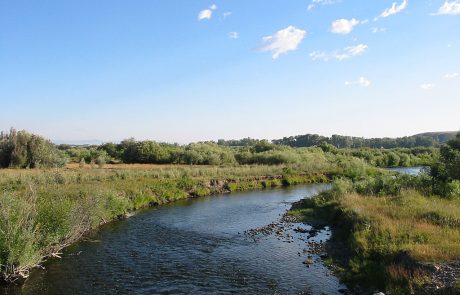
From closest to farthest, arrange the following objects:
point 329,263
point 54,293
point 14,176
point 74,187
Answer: point 54,293 → point 329,263 → point 74,187 → point 14,176

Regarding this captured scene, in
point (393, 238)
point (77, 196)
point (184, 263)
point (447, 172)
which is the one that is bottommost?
point (184, 263)

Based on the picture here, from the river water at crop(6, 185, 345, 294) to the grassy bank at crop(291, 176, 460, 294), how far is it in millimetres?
1630

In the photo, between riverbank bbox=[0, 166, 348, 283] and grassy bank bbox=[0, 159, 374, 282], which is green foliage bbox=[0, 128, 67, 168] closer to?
grassy bank bbox=[0, 159, 374, 282]

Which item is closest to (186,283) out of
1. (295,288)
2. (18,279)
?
(295,288)

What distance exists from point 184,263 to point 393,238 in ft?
36.5

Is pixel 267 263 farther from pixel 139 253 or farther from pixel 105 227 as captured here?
pixel 105 227

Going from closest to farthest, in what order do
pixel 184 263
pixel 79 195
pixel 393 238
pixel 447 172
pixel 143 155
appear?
1. pixel 393 238
2. pixel 184 263
3. pixel 79 195
4. pixel 447 172
5. pixel 143 155

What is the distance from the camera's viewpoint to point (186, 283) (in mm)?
18953

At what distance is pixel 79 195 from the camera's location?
3125 cm

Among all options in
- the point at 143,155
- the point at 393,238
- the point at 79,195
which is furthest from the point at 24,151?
the point at 393,238

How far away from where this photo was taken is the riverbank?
1817cm

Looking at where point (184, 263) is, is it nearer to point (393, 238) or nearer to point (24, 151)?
point (393, 238)

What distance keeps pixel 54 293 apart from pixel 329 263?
13454 millimetres

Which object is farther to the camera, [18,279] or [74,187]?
[74,187]
